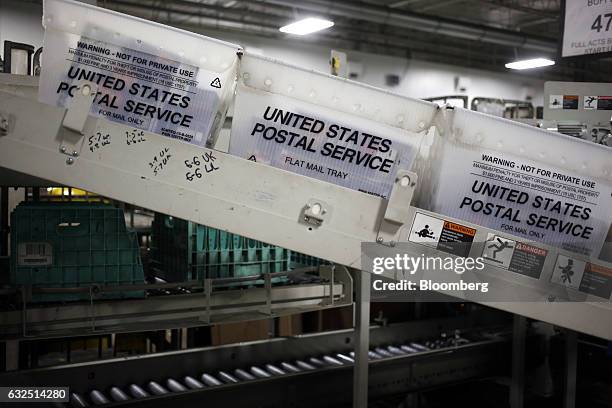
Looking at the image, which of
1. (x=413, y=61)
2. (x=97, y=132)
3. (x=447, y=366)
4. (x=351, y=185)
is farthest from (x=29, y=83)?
(x=413, y=61)

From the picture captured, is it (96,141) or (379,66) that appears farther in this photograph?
(379,66)

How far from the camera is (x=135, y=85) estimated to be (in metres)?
1.57

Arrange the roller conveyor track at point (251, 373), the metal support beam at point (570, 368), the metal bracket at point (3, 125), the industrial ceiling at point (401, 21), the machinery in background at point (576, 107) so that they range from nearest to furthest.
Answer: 1. the metal bracket at point (3, 125)
2. the roller conveyor track at point (251, 373)
3. the machinery in background at point (576, 107)
4. the metal support beam at point (570, 368)
5. the industrial ceiling at point (401, 21)

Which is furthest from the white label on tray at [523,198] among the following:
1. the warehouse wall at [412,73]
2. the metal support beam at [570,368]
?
the warehouse wall at [412,73]

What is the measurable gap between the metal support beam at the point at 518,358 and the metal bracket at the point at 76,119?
A: 3.35 meters

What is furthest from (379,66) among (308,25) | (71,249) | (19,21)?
(71,249)

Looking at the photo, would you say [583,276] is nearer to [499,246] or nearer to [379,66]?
[499,246]

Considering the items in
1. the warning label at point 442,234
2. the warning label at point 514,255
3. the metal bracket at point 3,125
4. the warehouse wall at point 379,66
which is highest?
the warehouse wall at point 379,66

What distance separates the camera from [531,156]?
1670 mm

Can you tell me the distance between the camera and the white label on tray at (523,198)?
5.49 feet

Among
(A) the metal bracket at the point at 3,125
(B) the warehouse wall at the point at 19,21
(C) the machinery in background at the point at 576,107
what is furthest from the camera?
(B) the warehouse wall at the point at 19,21

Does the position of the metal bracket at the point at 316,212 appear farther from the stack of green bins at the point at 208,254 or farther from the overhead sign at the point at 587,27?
the overhead sign at the point at 587,27

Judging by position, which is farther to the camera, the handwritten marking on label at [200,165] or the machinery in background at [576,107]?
the machinery in background at [576,107]

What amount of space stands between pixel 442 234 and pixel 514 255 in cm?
24
